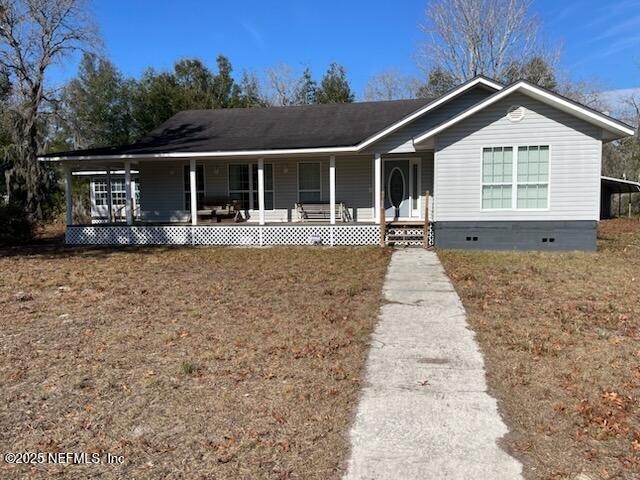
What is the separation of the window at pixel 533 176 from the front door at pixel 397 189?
13.1ft

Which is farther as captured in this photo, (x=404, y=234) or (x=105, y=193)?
(x=105, y=193)

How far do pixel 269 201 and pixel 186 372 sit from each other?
13.0m

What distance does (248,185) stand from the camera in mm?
17234

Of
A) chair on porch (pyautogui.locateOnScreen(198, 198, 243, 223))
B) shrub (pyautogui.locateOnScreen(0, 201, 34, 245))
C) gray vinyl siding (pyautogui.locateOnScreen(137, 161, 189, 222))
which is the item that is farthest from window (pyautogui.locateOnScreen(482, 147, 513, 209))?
shrub (pyautogui.locateOnScreen(0, 201, 34, 245))

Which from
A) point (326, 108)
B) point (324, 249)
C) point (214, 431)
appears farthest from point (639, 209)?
point (214, 431)

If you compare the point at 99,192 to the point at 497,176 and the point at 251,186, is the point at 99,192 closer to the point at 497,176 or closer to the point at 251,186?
the point at 251,186

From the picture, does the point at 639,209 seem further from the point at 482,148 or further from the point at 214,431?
the point at 214,431

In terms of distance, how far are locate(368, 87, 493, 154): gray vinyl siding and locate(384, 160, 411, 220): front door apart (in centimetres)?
→ 158

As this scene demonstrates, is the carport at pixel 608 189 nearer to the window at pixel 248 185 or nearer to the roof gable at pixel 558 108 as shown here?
the roof gable at pixel 558 108

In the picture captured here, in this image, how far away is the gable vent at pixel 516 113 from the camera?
491 inches

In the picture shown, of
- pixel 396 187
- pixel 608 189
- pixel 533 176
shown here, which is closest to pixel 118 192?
pixel 396 187

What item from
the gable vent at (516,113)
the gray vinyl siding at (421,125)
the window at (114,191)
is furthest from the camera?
the window at (114,191)

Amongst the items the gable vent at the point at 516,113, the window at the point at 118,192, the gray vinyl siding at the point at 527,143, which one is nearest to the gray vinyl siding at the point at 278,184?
the gray vinyl siding at the point at 527,143

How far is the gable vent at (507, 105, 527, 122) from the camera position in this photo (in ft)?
40.9
